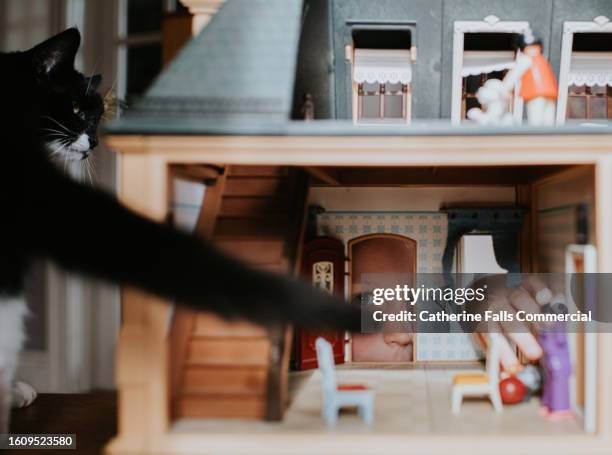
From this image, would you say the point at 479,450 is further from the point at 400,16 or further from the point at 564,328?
the point at 400,16

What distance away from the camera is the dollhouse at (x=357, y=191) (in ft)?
2.85

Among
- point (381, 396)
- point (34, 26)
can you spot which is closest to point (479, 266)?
point (381, 396)

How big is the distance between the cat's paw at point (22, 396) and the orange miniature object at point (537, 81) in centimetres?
126

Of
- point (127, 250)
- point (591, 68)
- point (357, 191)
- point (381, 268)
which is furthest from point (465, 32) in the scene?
point (127, 250)

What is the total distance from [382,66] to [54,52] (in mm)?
688

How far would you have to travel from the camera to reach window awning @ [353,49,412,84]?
127cm

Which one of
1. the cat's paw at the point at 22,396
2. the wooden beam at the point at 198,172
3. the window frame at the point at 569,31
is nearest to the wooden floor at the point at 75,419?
the cat's paw at the point at 22,396

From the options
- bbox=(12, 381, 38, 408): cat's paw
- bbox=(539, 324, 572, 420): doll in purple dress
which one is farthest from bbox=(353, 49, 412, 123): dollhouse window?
bbox=(12, 381, 38, 408): cat's paw

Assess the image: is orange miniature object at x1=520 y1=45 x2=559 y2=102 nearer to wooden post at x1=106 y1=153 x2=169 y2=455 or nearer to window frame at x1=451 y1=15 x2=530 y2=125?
window frame at x1=451 y1=15 x2=530 y2=125

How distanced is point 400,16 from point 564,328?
0.75 metres

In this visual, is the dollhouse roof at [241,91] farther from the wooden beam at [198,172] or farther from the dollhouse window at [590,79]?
the dollhouse window at [590,79]

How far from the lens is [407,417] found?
0.95m

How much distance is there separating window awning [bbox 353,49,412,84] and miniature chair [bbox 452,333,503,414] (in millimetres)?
A: 636

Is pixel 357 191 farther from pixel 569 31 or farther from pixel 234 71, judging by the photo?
pixel 569 31
